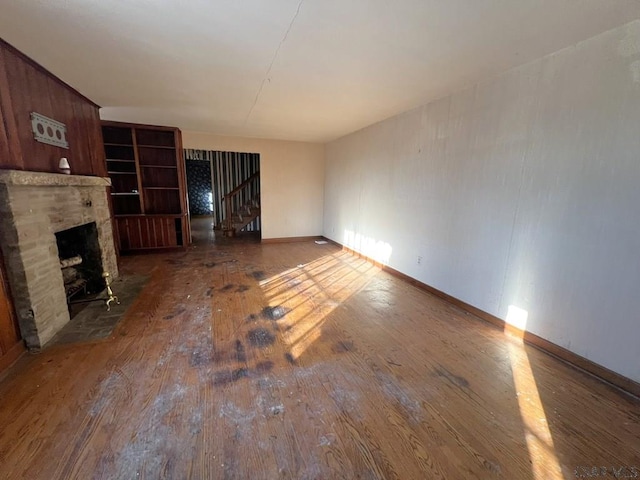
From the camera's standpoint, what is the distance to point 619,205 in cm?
184

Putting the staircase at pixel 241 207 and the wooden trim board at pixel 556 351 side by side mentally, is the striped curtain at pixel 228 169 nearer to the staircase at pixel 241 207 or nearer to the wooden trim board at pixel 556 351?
the staircase at pixel 241 207

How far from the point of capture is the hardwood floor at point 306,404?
1.34 meters

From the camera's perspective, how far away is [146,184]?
5.34 meters

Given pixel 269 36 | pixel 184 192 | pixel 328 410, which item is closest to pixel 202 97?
pixel 269 36

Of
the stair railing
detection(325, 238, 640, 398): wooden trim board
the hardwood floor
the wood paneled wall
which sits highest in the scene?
the wood paneled wall

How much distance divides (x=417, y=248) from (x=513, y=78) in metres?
2.11

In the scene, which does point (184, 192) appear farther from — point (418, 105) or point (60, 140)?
point (418, 105)

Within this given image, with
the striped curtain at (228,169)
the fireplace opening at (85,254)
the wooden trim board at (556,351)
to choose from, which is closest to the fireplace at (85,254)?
the fireplace opening at (85,254)

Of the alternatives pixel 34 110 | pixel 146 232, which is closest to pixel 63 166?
pixel 34 110

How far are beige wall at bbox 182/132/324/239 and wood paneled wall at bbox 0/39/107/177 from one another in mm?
2812

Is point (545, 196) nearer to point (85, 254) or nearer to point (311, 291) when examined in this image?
point (311, 291)

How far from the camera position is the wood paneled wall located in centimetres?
207

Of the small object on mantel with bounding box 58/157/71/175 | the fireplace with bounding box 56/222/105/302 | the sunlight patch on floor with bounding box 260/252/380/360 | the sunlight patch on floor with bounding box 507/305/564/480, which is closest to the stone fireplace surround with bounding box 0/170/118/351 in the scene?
the small object on mantel with bounding box 58/157/71/175

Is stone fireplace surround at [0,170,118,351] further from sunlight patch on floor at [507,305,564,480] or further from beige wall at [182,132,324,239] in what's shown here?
beige wall at [182,132,324,239]
